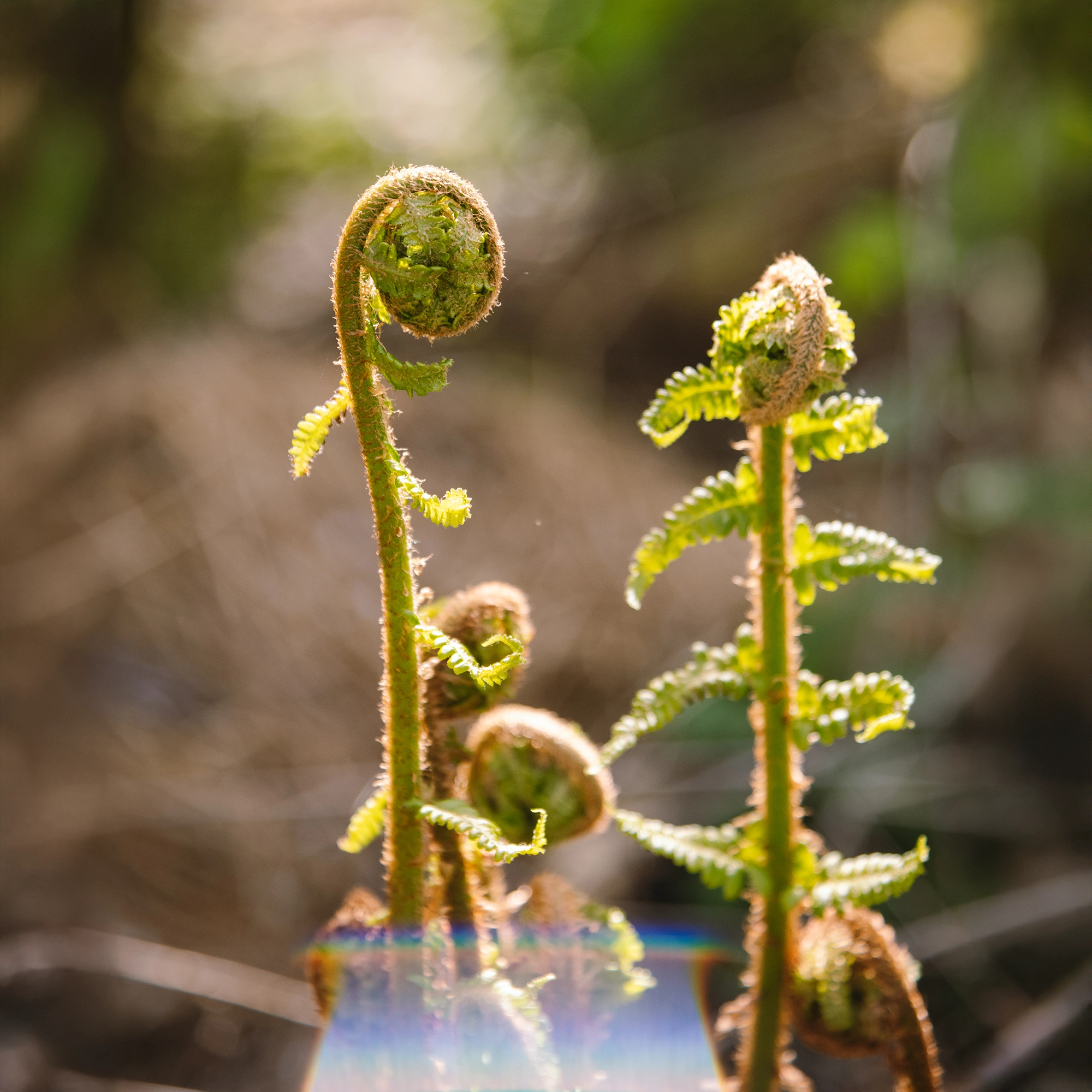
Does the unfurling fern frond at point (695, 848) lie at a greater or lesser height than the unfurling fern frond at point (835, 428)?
lesser

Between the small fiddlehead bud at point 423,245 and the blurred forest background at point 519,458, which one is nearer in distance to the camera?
the small fiddlehead bud at point 423,245

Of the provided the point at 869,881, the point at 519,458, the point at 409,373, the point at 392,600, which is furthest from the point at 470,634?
the point at 519,458

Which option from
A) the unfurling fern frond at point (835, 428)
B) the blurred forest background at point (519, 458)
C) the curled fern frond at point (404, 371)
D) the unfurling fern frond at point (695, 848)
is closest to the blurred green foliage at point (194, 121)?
the blurred forest background at point (519, 458)

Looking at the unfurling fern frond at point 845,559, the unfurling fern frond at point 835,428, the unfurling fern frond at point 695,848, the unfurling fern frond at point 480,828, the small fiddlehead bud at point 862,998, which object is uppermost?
the unfurling fern frond at point 835,428

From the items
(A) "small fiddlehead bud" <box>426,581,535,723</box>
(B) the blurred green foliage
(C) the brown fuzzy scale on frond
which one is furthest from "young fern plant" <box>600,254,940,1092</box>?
(B) the blurred green foliage

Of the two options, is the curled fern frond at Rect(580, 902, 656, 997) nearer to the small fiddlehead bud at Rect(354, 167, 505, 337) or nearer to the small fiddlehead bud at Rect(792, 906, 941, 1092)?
the small fiddlehead bud at Rect(792, 906, 941, 1092)

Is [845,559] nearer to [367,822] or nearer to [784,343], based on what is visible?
[784,343]

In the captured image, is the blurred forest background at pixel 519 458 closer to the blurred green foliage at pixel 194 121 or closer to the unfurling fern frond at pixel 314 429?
the blurred green foliage at pixel 194 121
